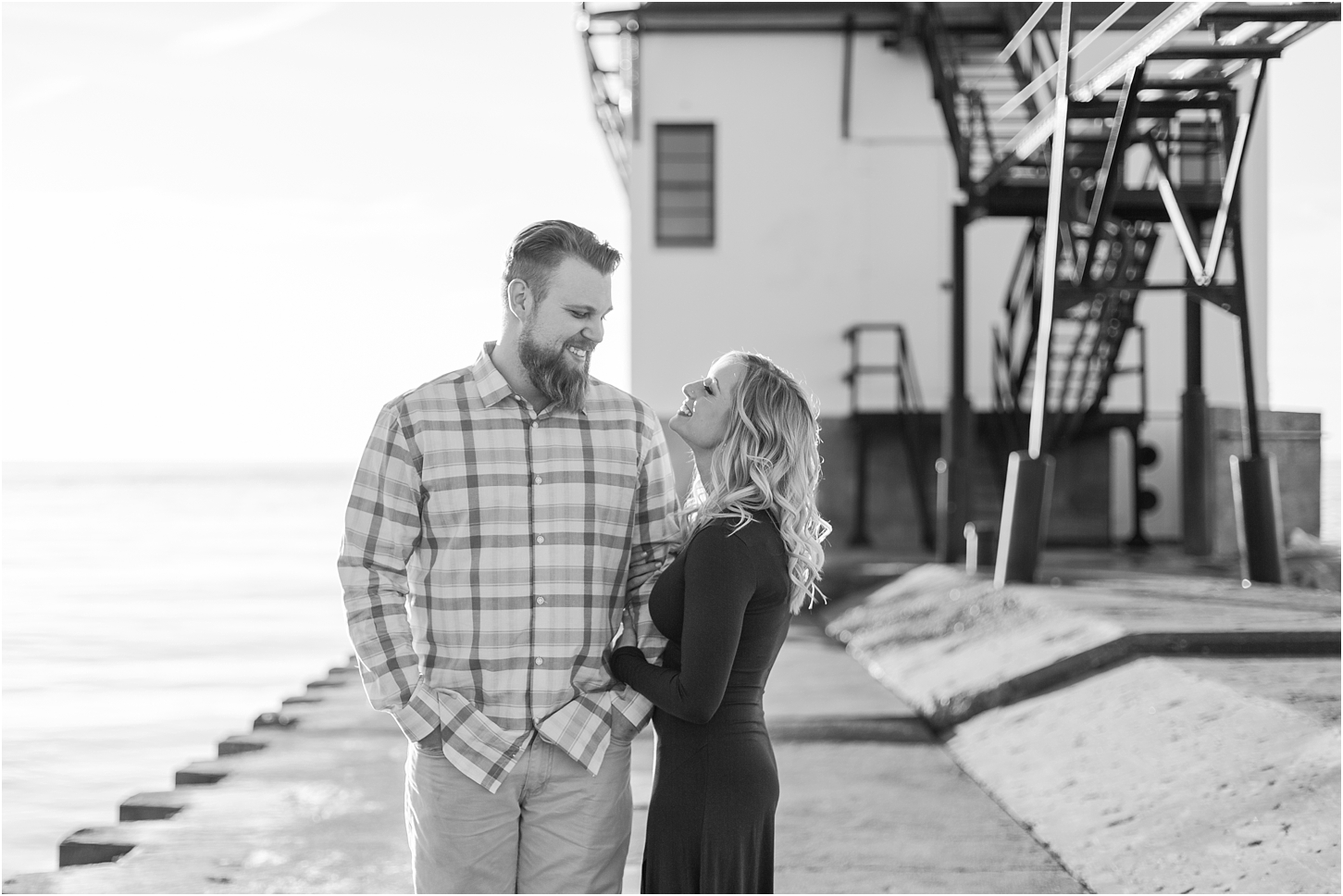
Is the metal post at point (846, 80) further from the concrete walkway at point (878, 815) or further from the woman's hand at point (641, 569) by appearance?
the woman's hand at point (641, 569)

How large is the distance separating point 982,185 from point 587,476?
8.93 meters

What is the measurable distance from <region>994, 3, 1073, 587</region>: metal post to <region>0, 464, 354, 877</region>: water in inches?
227

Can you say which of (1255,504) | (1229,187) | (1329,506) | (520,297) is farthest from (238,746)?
(1329,506)

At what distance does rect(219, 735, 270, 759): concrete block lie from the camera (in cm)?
721

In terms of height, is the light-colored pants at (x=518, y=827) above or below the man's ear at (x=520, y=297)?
below

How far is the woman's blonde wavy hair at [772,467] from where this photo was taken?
9.41ft


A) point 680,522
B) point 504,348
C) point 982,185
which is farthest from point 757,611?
point 982,185

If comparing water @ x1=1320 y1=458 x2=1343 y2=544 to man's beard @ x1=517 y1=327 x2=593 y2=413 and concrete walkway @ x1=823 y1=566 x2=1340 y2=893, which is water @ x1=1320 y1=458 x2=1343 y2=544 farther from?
man's beard @ x1=517 y1=327 x2=593 y2=413

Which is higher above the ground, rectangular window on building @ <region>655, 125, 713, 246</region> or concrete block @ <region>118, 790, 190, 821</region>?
rectangular window on building @ <region>655, 125, 713, 246</region>

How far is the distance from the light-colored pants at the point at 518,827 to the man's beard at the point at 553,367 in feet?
2.49

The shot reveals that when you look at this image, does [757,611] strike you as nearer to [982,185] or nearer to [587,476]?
[587,476]

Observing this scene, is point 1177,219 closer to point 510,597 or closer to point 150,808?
point 150,808

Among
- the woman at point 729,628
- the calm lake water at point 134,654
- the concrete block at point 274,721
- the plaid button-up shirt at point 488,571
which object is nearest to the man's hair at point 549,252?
the plaid button-up shirt at point 488,571

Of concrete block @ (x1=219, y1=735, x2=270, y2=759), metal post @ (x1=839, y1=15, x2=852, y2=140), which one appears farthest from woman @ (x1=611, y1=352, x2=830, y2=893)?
metal post @ (x1=839, y1=15, x2=852, y2=140)
